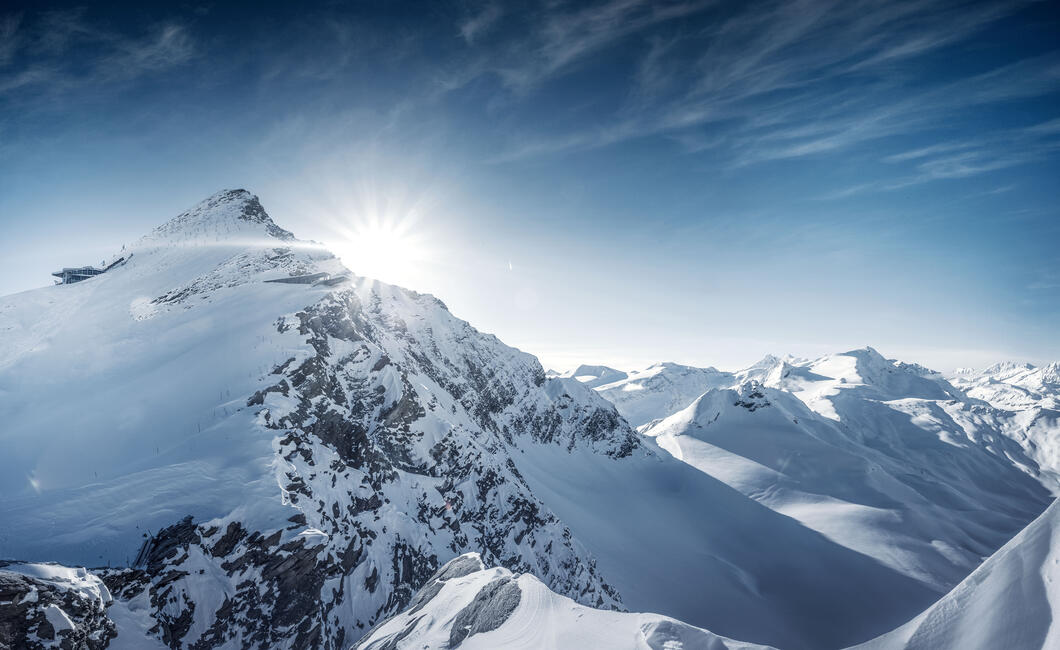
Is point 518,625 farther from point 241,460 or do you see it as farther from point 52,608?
point 241,460

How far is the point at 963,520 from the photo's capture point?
10000 centimetres

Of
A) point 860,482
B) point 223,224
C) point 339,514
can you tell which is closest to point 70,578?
point 339,514

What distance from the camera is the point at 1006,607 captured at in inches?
230

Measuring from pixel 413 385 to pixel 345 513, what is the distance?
61.7ft

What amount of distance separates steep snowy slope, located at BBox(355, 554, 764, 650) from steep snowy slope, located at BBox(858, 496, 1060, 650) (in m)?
3.98

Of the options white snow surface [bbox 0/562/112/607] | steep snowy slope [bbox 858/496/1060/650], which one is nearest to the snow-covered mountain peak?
white snow surface [bbox 0/562/112/607]

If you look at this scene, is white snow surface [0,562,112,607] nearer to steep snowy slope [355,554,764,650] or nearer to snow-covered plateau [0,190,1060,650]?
snow-covered plateau [0,190,1060,650]

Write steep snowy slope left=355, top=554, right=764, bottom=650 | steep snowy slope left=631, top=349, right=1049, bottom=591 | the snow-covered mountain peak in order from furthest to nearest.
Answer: steep snowy slope left=631, top=349, right=1049, bottom=591 → the snow-covered mountain peak → steep snowy slope left=355, top=554, right=764, bottom=650

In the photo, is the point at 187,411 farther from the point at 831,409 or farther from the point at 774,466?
the point at 831,409

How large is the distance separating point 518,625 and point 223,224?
257ft

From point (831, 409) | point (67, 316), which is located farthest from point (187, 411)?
point (831, 409)

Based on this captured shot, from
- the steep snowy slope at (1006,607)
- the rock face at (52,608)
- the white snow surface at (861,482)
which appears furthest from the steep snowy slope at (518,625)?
the white snow surface at (861,482)

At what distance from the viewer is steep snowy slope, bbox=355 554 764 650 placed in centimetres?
1005

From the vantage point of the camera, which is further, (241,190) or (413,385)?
(241,190)
